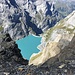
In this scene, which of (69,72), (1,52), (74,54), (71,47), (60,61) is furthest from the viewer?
(1,52)

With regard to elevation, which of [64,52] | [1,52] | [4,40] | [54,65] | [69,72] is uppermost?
[4,40]

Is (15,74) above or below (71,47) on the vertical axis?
below

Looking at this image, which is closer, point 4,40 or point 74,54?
point 74,54

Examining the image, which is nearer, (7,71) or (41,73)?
(41,73)

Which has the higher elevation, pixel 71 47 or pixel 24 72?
pixel 71 47

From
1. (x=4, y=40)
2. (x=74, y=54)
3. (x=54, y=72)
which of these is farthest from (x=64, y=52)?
(x=4, y=40)

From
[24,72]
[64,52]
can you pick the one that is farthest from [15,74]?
[64,52]

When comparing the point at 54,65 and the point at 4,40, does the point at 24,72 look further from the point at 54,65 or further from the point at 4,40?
the point at 4,40

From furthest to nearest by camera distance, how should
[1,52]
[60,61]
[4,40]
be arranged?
[4,40], [1,52], [60,61]

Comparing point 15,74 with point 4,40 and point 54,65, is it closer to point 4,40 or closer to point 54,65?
point 54,65
